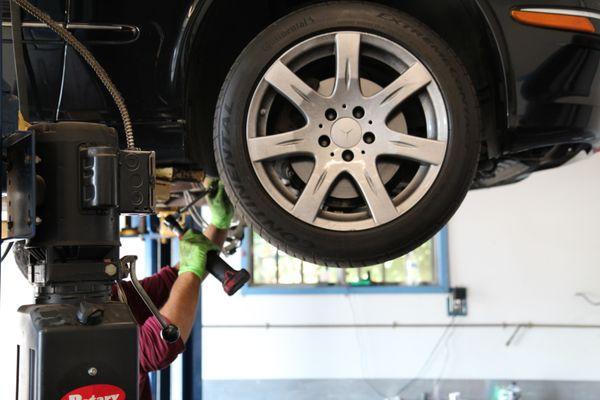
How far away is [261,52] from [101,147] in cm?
70

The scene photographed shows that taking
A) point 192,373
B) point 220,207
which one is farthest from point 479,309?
point 220,207

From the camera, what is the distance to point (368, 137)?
160cm

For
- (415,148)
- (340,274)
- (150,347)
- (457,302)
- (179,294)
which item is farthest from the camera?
(340,274)

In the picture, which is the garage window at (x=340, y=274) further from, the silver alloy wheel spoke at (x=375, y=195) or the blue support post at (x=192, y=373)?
the silver alloy wheel spoke at (x=375, y=195)

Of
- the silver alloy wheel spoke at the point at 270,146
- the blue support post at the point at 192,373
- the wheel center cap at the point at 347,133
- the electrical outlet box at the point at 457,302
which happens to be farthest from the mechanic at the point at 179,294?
the electrical outlet box at the point at 457,302

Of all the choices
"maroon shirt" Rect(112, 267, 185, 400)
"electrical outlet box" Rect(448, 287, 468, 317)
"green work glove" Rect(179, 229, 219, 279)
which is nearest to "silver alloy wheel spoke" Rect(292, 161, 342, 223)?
"maroon shirt" Rect(112, 267, 185, 400)

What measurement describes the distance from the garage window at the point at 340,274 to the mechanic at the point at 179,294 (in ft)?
11.6

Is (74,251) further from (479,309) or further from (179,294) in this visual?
(479,309)

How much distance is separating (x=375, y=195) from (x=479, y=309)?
→ 4.89m

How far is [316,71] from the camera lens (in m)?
1.71

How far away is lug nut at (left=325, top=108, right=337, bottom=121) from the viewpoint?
1.61 meters

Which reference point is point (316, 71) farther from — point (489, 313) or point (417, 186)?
point (489, 313)

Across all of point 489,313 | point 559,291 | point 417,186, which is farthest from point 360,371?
point 417,186

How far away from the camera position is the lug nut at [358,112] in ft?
5.25
